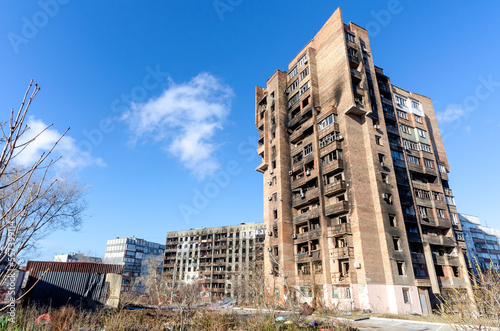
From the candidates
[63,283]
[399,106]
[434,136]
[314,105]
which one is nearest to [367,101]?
[314,105]

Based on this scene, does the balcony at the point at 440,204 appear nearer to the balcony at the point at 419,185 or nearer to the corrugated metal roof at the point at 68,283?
the balcony at the point at 419,185

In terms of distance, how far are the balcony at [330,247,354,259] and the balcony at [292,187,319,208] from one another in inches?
292

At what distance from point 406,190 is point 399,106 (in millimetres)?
15829

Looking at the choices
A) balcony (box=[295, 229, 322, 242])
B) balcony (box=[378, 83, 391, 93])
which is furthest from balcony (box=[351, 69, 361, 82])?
balcony (box=[295, 229, 322, 242])

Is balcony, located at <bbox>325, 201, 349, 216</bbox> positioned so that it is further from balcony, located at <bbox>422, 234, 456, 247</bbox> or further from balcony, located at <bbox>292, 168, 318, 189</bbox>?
balcony, located at <bbox>422, 234, 456, 247</bbox>

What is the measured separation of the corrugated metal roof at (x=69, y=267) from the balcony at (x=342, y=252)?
2464cm

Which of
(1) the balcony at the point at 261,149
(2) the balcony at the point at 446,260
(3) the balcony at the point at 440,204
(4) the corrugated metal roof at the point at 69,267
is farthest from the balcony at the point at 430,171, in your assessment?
(4) the corrugated metal roof at the point at 69,267

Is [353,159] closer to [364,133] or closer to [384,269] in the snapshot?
[364,133]

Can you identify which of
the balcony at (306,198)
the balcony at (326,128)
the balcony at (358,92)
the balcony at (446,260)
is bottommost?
the balcony at (446,260)

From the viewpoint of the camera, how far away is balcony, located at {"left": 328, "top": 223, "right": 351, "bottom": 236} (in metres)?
33.0

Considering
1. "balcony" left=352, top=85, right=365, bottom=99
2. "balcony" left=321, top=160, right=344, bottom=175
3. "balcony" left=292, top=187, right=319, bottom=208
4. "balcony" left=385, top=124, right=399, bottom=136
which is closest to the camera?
"balcony" left=321, top=160, right=344, bottom=175

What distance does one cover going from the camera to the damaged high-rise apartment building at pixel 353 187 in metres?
31.9

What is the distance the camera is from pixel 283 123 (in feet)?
152

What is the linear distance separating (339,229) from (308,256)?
5.76 metres
